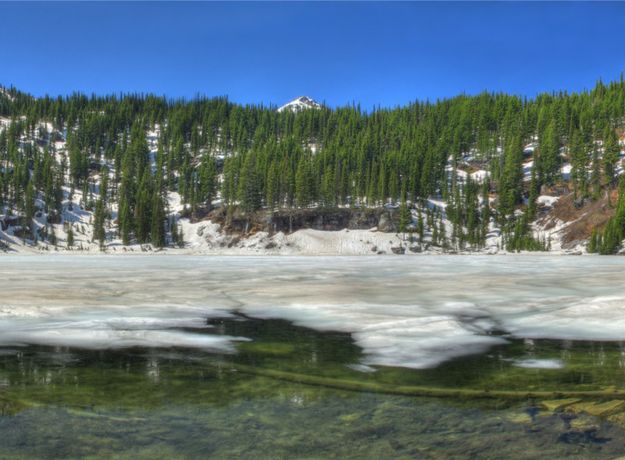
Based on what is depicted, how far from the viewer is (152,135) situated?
187 m

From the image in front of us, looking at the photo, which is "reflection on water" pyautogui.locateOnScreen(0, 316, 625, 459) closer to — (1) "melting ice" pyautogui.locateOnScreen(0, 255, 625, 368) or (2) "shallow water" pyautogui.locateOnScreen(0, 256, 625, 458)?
(2) "shallow water" pyautogui.locateOnScreen(0, 256, 625, 458)

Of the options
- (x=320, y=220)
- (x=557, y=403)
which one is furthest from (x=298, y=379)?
(x=320, y=220)

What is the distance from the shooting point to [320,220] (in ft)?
341

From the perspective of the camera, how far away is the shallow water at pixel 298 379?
3.55 meters

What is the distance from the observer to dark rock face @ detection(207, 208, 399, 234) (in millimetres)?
102750

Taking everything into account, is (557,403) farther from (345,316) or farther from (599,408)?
(345,316)

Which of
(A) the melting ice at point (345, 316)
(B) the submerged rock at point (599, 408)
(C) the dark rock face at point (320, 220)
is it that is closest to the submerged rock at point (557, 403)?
(B) the submerged rock at point (599, 408)

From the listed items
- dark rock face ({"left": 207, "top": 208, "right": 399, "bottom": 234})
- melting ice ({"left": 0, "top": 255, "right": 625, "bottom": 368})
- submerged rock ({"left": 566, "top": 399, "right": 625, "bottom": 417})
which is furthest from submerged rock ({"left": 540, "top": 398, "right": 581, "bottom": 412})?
dark rock face ({"left": 207, "top": 208, "right": 399, "bottom": 234})

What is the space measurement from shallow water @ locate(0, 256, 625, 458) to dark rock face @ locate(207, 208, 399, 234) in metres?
91.8

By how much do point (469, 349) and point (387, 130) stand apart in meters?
153

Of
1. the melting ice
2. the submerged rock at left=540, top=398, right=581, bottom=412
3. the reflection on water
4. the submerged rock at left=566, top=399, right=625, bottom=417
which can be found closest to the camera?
the reflection on water

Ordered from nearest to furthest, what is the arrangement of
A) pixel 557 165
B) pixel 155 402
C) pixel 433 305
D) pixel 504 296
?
pixel 155 402 → pixel 433 305 → pixel 504 296 → pixel 557 165

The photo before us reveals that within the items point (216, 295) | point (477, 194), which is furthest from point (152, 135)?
point (216, 295)

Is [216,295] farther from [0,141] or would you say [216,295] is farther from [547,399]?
[0,141]
